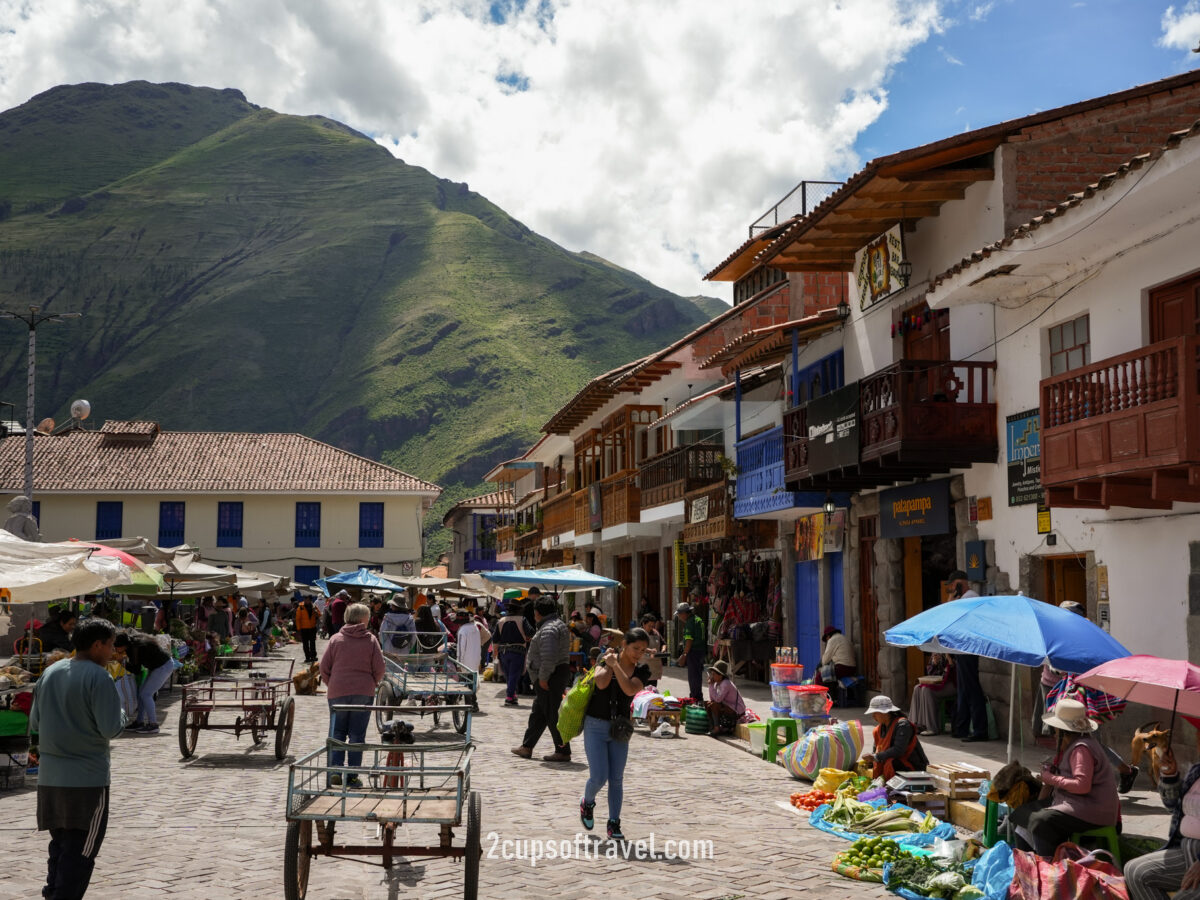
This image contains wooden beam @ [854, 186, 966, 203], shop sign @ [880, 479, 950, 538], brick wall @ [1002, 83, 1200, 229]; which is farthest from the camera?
shop sign @ [880, 479, 950, 538]

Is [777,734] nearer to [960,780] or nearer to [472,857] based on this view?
[960,780]

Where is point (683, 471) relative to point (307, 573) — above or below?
above

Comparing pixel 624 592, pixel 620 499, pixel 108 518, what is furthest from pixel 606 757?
pixel 108 518

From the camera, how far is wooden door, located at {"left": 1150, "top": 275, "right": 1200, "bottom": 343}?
12.0m

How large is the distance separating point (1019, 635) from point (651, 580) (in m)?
26.9

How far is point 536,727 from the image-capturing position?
13844mm

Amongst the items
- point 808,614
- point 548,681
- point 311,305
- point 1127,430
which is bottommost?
point 548,681

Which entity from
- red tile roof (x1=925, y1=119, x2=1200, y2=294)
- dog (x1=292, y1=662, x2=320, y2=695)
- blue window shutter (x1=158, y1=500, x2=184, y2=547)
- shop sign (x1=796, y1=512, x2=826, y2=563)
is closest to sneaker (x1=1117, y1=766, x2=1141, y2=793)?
red tile roof (x1=925, y1=119, x2=1200, y2=294)

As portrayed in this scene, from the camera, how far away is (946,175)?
15.8 m

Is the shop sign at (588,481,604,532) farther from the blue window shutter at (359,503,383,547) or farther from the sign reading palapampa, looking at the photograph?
the blue window shutter at (359,503,383,547)

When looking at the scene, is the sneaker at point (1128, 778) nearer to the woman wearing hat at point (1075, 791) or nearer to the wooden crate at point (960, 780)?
the wooden crate at point (960, 780)

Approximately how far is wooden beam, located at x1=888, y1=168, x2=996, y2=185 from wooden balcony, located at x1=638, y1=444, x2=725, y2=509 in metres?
10.1

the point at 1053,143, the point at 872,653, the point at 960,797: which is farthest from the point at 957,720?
the point at 1053,143

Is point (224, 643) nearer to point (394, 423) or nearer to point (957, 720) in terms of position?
point (957, 720)
